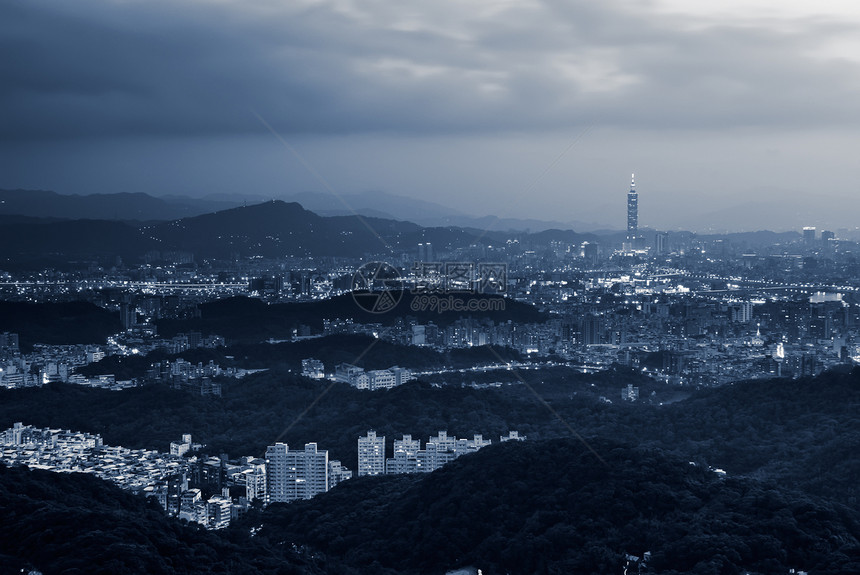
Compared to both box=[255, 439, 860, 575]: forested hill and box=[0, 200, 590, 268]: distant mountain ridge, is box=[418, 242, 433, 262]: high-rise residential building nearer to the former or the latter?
box=[0, 200, 590, 268]: distant mountain ridge

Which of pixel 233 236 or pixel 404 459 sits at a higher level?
pixel 233 236

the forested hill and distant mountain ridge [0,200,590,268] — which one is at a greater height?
distant mountain ridge [0,200,590,268]

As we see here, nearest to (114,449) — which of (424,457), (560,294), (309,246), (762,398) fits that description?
(424,457)

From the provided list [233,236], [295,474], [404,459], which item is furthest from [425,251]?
[295,474]

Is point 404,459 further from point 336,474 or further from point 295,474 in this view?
point 295,474

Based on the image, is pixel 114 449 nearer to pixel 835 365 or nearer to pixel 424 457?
pixel 424 457

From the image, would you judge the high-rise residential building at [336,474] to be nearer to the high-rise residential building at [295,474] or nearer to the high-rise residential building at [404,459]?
the high-rise residential building at [295,474]

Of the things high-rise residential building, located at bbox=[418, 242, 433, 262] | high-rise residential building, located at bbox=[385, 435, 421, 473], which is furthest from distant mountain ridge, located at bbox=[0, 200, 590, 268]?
high-rise residential building, located at bbox=[385, 435, 421, 473]
